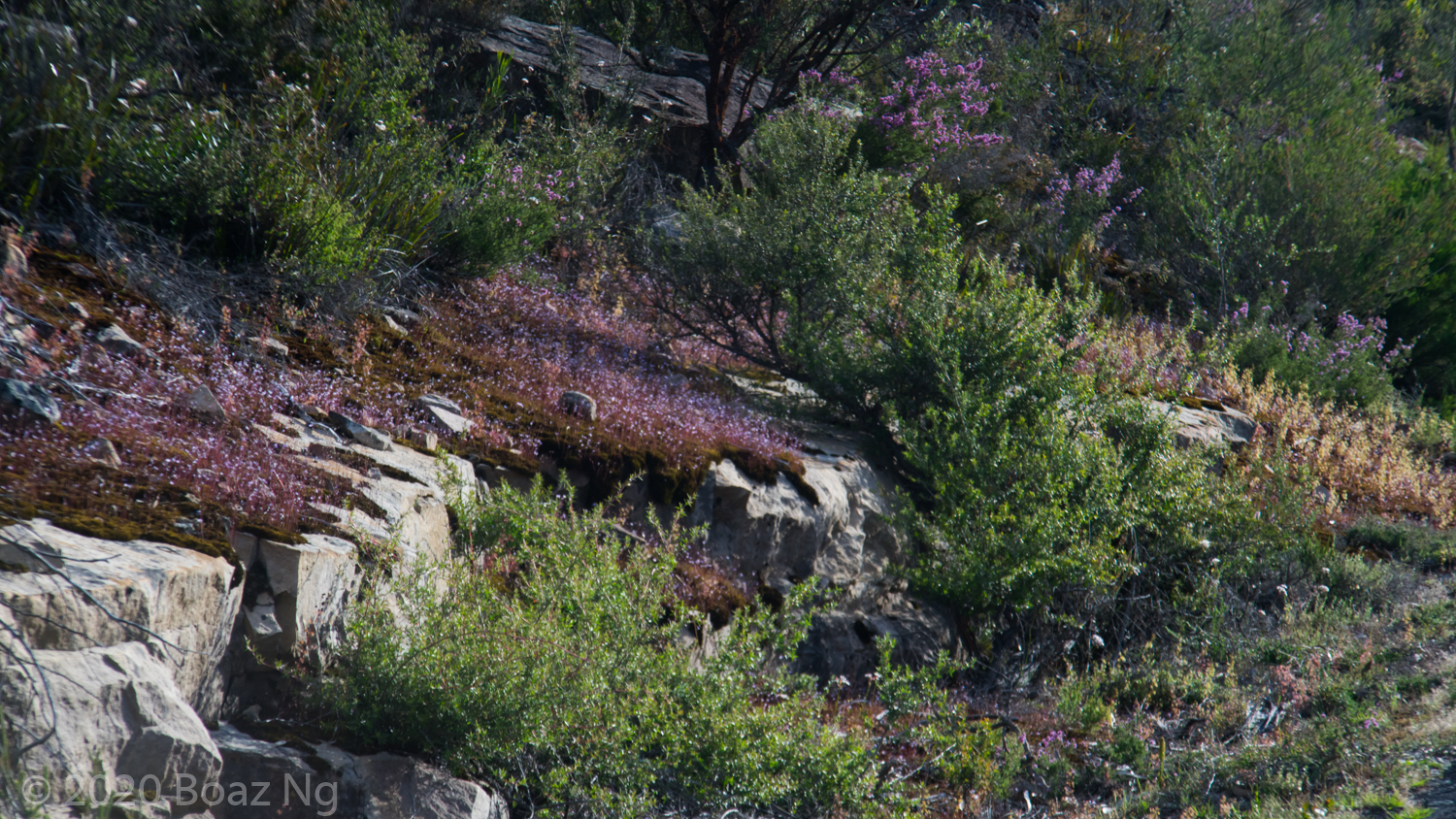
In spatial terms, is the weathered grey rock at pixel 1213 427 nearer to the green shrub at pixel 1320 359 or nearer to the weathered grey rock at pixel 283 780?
the green shrub at pixel 1320 359

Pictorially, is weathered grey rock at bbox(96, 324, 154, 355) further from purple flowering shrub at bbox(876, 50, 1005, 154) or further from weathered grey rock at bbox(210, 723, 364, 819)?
purple flowering shrub at bbox(876, 50, 1005, 154)

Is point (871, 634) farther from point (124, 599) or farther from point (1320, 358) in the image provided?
point (1320, 358)

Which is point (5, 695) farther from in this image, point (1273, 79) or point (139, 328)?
point (1273, 79)

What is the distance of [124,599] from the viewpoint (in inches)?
92.4

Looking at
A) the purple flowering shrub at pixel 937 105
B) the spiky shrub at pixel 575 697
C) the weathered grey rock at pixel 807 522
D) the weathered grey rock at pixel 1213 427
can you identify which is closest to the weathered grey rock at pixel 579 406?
the weathered grey rock at pixel 807 522

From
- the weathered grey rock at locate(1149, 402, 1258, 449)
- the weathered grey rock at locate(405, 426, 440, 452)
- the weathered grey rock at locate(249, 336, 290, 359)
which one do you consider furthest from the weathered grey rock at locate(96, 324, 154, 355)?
the weathered grey rock at locate(1149, 402, 1258, 449)

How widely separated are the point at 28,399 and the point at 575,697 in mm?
2089

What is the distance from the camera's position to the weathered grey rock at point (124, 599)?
7.20 ft

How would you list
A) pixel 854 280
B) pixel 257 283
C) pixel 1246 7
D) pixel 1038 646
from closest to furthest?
pixel 257 283 < pixel 1038 646 < pixel 854 280 < pixel 1246 7

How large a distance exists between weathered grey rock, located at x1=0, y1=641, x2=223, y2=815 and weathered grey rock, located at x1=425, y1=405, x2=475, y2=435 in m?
2.20

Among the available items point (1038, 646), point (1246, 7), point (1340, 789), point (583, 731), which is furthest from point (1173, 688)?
point (1246, 7)

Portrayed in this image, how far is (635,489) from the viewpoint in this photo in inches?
196

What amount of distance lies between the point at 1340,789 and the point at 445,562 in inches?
148

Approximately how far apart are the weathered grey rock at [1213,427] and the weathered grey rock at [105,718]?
7230mm
